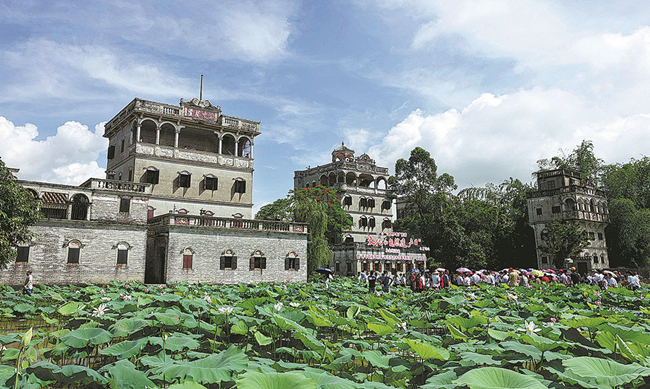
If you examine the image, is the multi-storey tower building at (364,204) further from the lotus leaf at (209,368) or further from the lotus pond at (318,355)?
the lotus leaf at (209,368)

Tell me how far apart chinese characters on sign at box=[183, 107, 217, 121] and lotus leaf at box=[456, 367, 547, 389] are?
30372mm

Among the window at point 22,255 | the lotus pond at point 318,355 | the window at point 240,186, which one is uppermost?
the window at point 240,186

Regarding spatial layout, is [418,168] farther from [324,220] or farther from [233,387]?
[233,387]

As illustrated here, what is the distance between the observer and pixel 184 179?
3005 cm

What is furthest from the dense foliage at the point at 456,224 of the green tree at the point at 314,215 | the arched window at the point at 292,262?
the arched window at the point at 292,262

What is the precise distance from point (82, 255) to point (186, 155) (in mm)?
10069

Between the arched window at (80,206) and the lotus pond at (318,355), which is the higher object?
the arched window at (80,206)

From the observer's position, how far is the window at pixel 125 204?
81.9 ft

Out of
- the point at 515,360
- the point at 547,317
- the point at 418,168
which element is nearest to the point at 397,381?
the point at 515,360

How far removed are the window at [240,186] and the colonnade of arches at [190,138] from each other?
83.6 inches

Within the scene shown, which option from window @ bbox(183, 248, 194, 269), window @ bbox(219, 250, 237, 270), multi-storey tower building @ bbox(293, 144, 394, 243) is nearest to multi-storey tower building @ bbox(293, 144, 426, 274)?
multi-storey tower building @ bbox(293, 144, 394, 243)

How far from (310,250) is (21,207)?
63.3 ft

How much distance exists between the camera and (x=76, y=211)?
2366 centimetres

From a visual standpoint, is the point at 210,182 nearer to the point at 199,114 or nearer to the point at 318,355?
the point at 199,114
